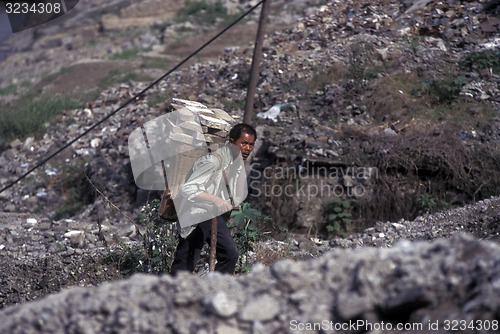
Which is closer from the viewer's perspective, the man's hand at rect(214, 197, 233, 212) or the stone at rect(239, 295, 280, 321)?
the stone at rect(239, 295, 280, 321)

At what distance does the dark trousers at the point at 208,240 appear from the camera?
190 inches

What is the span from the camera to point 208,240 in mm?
4922

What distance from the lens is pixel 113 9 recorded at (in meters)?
25.7

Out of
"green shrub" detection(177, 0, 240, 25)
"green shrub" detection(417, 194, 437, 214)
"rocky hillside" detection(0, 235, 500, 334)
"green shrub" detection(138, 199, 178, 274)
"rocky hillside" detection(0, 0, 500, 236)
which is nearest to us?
"rocky hillside" detection(0, 235, 500, 334)

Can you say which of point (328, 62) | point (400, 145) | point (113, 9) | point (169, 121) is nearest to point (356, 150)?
point (400, 145)

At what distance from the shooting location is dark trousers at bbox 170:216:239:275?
4.82m

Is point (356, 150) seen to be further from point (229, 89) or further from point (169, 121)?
point (169, 121)

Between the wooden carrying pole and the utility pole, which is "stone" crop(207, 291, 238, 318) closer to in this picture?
the wooden carrying pole

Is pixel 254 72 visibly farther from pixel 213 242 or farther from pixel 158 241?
pixel 213 242

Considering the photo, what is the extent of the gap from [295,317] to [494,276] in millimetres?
801

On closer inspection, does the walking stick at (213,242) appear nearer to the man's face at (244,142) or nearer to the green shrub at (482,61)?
the man's face at (244,142)

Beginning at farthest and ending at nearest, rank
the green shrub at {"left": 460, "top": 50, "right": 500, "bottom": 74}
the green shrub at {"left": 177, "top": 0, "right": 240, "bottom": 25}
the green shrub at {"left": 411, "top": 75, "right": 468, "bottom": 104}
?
the green shrub at {"left": 177, "top": 0, "right": 240, "bottom": 25} < the green shrub at {"left": 460, "top": 50, "right": 500, "bottom": 74} < the green shrub at {"left": 411, "top": 75, "right": 468, "bottom": 104}

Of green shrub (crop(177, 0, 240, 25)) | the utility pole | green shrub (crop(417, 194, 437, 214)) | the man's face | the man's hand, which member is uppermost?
the man's face

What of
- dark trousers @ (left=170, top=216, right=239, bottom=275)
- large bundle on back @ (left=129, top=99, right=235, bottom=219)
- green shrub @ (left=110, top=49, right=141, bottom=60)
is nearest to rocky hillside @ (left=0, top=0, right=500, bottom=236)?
large bundle on back @ (left=129, top=99, right=235, bottom=219)
